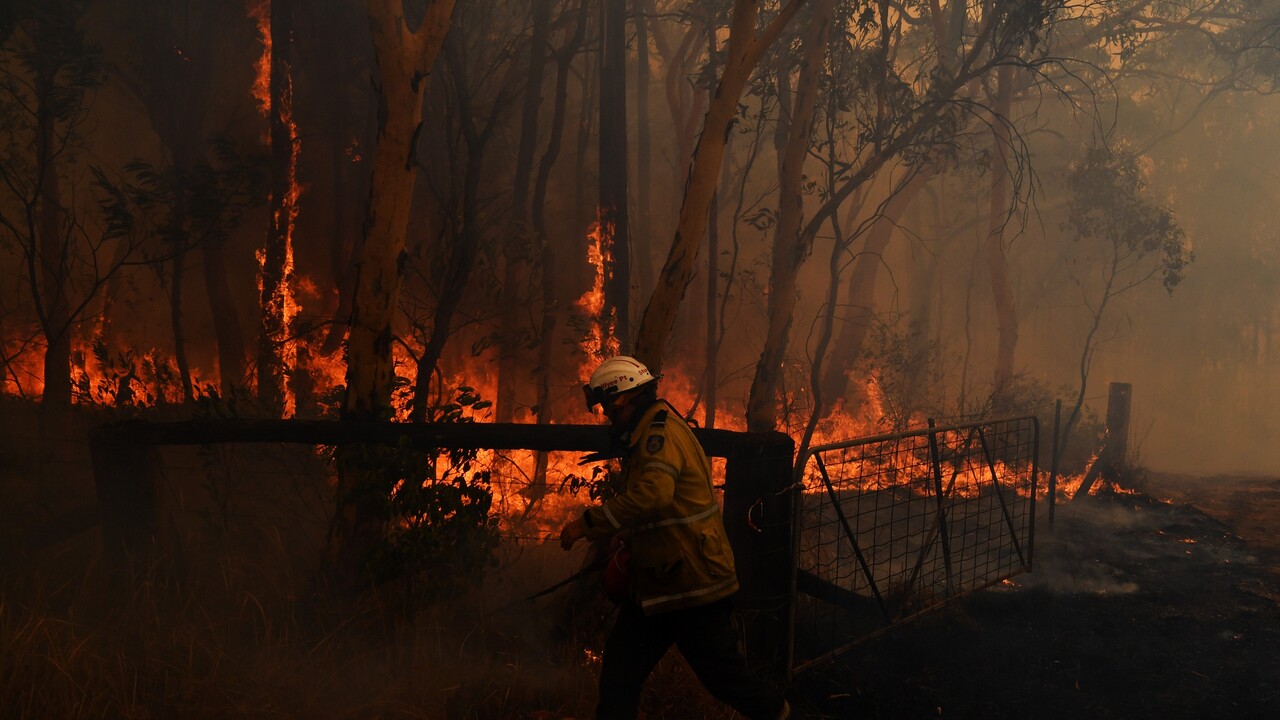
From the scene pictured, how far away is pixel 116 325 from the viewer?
2133 centimetres

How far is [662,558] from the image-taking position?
14.2 ft

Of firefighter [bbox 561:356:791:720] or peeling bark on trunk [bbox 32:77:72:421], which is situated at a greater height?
peeling bark on trunk [bbox 32:77:72:421]

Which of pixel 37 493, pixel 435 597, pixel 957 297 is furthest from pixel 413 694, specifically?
pixel 957 297

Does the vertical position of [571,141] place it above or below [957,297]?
above

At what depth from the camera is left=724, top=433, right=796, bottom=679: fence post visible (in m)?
5.37

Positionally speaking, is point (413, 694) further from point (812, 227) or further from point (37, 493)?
point (812, 227)

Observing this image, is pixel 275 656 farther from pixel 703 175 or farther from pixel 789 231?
pixel 789 231

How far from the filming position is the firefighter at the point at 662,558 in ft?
13.9

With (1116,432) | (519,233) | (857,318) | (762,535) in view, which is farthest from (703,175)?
(857,318)

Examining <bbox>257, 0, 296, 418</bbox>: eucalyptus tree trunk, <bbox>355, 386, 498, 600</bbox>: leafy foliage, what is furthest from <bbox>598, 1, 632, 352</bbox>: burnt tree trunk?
<bbox>355, 386, 498, 600</bbox>: leafy foliage

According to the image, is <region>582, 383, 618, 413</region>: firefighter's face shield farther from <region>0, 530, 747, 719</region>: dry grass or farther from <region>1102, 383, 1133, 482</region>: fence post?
<region>1102, 383, 1133, 482</region>: fence post

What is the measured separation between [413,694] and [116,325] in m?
19.7

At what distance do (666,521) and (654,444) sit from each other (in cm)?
37

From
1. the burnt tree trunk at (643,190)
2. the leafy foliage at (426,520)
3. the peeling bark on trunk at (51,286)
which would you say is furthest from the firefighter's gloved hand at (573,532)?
the burnt tree trunk at (643,190)
